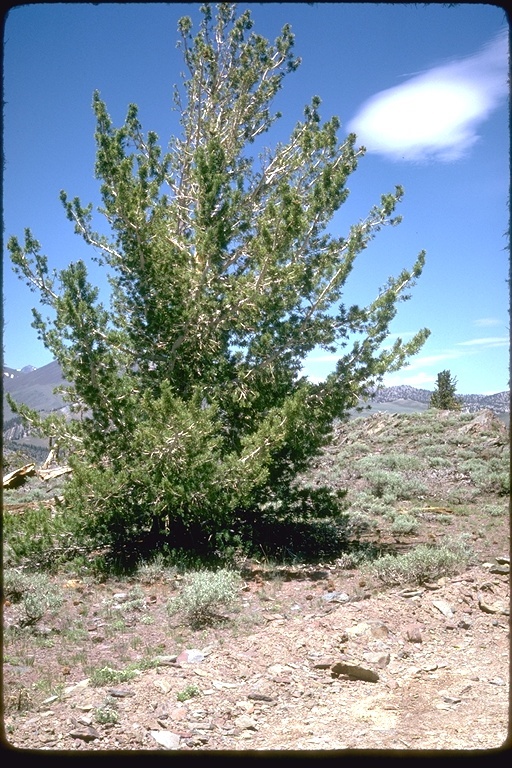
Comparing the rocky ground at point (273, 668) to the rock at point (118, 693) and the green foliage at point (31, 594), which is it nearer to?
the rock at point (118, 693)

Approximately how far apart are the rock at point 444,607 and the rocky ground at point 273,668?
0.08 ft

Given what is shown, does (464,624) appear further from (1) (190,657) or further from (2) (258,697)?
(1) (190,657)

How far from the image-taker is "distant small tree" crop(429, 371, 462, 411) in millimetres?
35406

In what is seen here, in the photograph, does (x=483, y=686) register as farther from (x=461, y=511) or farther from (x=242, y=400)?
(x=461, y=511)

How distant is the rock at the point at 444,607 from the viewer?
6.58 metres

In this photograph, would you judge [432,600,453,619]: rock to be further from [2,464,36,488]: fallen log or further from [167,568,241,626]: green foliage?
[2,464,36,488]: fallen log

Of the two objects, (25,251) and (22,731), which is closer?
(22,731)

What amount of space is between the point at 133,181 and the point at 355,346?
4.36 metres

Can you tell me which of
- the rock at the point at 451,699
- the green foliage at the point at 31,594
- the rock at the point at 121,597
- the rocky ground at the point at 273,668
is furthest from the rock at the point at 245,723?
the rock at the point at 121,597

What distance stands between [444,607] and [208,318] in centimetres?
530

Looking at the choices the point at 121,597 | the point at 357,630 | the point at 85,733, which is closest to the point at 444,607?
the point at 357,630

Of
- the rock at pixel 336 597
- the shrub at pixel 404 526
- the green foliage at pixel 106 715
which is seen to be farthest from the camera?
the shrub at pixel 404 526

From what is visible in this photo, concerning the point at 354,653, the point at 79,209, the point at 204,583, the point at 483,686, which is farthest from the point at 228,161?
the point at 483,686

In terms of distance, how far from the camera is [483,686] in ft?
15.8
